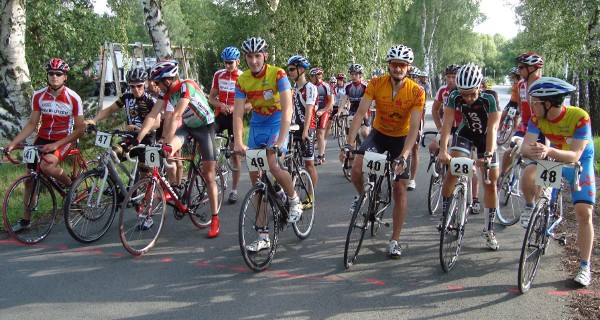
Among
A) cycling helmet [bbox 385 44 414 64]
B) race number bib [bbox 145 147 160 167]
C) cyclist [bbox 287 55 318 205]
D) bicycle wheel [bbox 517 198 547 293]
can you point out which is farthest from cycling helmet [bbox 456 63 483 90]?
race number bib [bbox 145 147 160 167]

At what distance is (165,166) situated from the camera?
5.94m

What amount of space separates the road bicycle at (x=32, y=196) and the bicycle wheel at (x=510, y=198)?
220 inches

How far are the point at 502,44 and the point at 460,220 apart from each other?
136057 millimetres

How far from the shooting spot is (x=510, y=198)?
726cm

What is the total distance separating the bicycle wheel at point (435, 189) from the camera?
7.09 m

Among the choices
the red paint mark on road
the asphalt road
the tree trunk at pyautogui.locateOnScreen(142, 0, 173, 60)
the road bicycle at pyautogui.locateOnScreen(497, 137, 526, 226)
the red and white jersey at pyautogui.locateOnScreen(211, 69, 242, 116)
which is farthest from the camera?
the tree trunk at pyautogui.locateOnScreen(142, 0, 173, 60)

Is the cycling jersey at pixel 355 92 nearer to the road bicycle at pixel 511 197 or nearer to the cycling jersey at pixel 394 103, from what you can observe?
the road bicycle at pixel 511 197

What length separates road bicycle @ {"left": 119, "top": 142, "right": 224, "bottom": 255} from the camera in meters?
5.60

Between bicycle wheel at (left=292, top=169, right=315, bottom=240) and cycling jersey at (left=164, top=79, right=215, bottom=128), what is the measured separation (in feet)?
4.35

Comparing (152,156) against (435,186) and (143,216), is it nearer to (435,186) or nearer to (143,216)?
(143,216)

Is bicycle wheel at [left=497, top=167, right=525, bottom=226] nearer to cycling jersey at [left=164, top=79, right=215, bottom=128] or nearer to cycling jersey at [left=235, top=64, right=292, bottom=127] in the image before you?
cycling jersey at [left=235, top=64, right=292, bottom=127]

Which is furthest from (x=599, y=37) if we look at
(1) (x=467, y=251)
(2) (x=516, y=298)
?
(2) (x=516, y=298)

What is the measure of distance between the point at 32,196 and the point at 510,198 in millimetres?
6259

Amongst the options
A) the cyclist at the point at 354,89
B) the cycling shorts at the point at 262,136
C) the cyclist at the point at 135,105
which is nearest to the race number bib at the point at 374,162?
the cycling shorts at the point at 262,136
